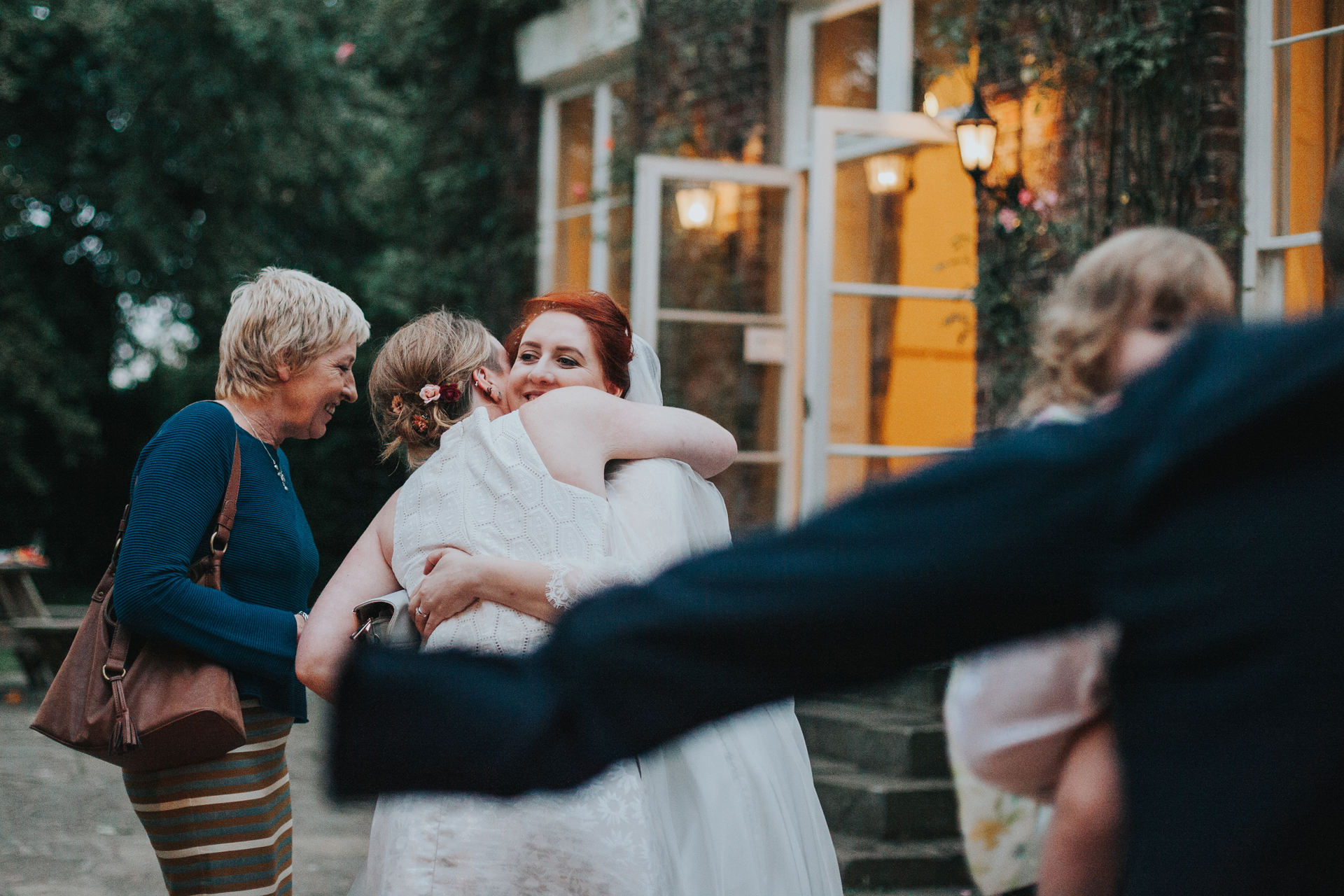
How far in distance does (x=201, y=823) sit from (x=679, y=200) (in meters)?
5.15

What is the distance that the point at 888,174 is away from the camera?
6.58m

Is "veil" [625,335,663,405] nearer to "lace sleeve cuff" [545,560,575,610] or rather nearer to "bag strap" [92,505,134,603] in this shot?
"lace sleeve cuff" [545,560,575,610]

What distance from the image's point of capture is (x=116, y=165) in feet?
44.6

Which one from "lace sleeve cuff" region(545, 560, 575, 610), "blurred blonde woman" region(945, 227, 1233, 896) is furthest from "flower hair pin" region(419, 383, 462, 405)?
"blurred blonde woman" region(945, 227, 1233, 896)

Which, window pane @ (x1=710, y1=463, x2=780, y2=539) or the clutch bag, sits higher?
window pane @ (x1=710, y1=463, x2=780, y2=539)

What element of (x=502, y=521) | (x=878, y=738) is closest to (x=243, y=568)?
(x=502, y=521)

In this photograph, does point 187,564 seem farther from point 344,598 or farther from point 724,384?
point 724,384

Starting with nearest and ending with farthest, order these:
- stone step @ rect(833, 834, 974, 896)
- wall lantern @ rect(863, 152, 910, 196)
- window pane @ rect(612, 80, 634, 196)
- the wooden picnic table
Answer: stone step @ rect(833, 834, 974, 896) < wall lantern @ rect(863, 152, 910, 196) < window pane @ rect(612, 80, 634, 196) < the wooden picnic table

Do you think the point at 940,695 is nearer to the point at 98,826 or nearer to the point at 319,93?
the point at 98,826

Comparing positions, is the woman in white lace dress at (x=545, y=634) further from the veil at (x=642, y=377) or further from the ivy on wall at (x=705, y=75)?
the ivy on wall at (x=705, y=75)

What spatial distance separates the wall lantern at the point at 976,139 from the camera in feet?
18.8

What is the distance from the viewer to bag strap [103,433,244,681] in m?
2.33

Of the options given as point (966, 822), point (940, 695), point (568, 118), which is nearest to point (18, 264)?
point (568, 118)

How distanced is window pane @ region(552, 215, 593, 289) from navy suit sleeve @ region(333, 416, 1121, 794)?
830 cm
